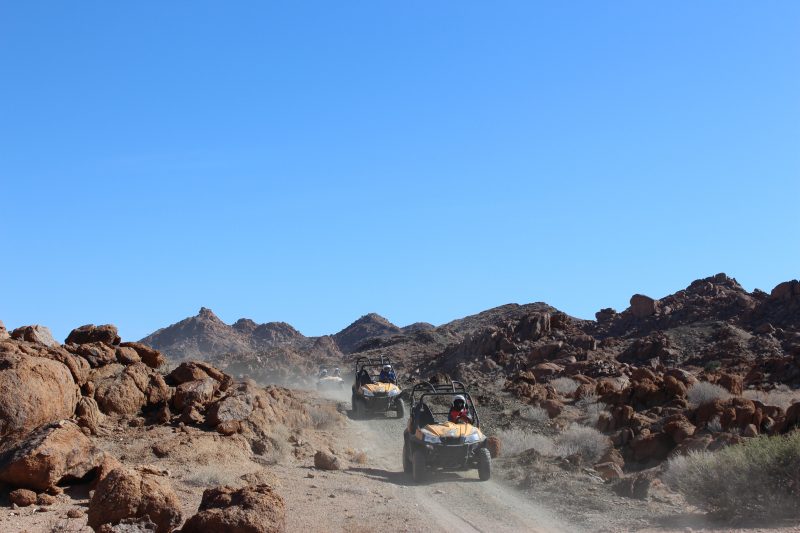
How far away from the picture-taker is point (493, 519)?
38.0 ft

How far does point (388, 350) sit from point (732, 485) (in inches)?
2385

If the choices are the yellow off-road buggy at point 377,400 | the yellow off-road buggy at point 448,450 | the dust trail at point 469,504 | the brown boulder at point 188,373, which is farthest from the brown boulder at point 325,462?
the yellow off-road buggy at point 377,400

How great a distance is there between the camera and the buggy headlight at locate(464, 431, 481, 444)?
579 inches

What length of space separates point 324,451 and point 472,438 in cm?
354

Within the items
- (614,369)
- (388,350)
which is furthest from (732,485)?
(388,350)

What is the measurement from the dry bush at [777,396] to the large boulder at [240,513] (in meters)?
19.0

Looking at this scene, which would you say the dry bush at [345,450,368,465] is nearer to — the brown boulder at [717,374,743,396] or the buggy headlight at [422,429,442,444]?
the buggy headlight at [422,429,442,444]

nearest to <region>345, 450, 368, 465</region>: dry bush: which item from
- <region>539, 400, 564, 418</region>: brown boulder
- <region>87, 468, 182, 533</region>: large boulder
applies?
<region>539, 400, 564, 418</region>: brown boulder

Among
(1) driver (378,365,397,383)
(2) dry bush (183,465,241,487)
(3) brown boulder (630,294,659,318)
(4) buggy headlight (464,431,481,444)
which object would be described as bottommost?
(2) dry bush (183,465,241,487)

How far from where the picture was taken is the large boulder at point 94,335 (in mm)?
19734

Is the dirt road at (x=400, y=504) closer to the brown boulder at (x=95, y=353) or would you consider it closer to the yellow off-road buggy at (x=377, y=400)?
the brown boulder at (x=95, y=353)

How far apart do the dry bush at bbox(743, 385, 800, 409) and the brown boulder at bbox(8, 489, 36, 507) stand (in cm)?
2039

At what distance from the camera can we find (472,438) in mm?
14758

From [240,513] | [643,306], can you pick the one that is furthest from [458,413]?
[643,306]
